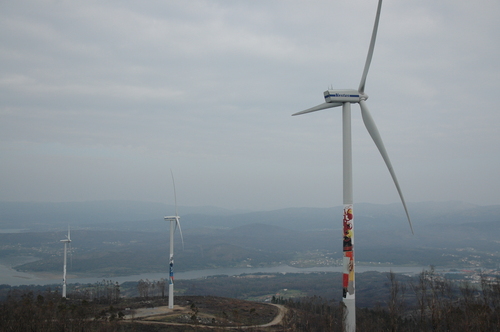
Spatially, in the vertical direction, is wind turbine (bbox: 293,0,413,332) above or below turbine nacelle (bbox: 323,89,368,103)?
below

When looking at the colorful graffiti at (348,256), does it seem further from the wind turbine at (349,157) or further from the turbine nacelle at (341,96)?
the turbine nacelle at (341,96)

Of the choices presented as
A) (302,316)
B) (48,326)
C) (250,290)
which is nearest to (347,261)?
(48,326)

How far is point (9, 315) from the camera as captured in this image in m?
37.8

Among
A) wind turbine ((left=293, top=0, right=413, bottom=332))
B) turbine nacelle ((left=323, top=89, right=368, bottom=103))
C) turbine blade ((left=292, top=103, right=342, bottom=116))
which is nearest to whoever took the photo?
wind turbine ((left=293, top=0, right=413, bottom=332))

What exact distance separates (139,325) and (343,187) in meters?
29.0

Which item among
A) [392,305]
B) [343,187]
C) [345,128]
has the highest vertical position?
[345,128]

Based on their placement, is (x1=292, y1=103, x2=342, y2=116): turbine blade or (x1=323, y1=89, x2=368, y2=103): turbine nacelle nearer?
(x1=323, y1=89, x2=368, y2=103): turbine nacelle

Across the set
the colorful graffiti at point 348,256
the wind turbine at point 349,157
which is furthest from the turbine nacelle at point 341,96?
the colorful graffiti at point 348,256

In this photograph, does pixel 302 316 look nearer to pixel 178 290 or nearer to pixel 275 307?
pixel 275 307

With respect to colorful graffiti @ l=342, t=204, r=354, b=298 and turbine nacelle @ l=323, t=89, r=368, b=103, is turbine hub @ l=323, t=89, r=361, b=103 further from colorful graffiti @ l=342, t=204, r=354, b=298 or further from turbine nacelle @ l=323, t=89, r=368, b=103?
colorful graffiti @ l=342, t=204, r=354, b=298

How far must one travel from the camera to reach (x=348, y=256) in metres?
31.0

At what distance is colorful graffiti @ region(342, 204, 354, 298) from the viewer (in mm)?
30812

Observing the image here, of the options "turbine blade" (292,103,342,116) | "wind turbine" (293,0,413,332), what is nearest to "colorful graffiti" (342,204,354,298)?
"wind turbine" (293,0,413,332)

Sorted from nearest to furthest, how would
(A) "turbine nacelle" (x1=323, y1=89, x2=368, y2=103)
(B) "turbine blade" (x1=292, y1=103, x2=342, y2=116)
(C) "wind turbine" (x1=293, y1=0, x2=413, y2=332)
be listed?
1. (C) "wind turbine" (x1=293, y1=0, x2=413, y2=332)
2. (A) "turbine nacelle" (x1=323, y1=89, x2=368, y2=103)
3. (B) "turbine blade" (x1=292, y1=103, x2=342, y2=116)
